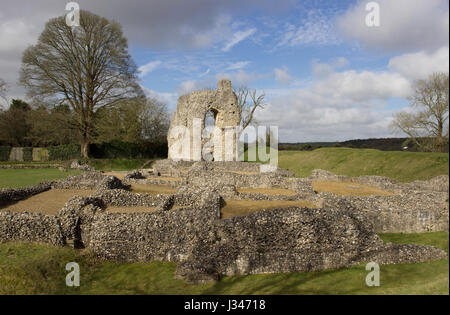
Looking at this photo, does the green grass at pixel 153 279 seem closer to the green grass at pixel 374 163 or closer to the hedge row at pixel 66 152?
the green grass at pixel 374 163

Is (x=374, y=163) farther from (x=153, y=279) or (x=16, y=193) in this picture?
(x=16, y=193)

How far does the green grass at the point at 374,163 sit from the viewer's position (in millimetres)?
18455

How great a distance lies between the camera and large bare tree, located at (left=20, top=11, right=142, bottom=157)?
2686cm

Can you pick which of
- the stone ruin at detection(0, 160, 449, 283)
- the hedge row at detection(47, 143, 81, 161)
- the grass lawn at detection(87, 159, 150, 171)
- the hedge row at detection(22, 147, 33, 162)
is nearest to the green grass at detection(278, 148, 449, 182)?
the stone ruin at detection(0, 160, 449, 283)

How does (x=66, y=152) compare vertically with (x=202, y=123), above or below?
below

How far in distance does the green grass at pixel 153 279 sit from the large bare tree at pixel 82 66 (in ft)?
78.9

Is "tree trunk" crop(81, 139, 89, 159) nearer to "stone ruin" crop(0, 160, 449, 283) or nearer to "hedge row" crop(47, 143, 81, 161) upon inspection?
"hedge row" crop(47, 143, 81, 161)

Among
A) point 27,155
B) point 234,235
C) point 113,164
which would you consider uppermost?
point 27,155

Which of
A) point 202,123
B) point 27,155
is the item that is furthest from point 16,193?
point 27,155

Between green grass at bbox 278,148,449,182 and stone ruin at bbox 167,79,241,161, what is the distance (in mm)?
8047

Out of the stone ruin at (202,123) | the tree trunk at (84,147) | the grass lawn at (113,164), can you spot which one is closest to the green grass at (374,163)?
the stone ruin at (202,123)

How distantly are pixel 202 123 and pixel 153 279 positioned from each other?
2132 cm

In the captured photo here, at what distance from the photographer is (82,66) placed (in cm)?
2828
